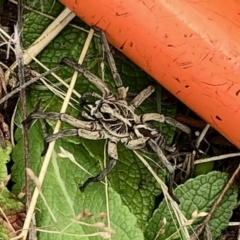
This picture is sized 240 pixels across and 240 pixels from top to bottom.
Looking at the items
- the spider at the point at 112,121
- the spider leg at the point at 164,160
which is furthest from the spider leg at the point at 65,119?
the spider leg at the point at 164,160

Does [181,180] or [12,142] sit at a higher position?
[181,180]

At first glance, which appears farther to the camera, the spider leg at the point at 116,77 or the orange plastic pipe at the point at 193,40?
the spider leg at the point at 116,77

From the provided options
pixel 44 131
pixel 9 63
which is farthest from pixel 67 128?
pixel 9 63

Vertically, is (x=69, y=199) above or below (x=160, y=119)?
below

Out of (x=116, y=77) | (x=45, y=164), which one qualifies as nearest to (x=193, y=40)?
(x=116, y=77)

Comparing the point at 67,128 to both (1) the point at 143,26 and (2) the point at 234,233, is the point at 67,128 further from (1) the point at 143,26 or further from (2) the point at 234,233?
(2) the point at 234,233

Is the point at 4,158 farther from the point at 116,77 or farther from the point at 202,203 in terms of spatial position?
the point at 202,203

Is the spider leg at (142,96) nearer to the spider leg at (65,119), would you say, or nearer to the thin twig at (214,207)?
the spider leg at (65,119)
